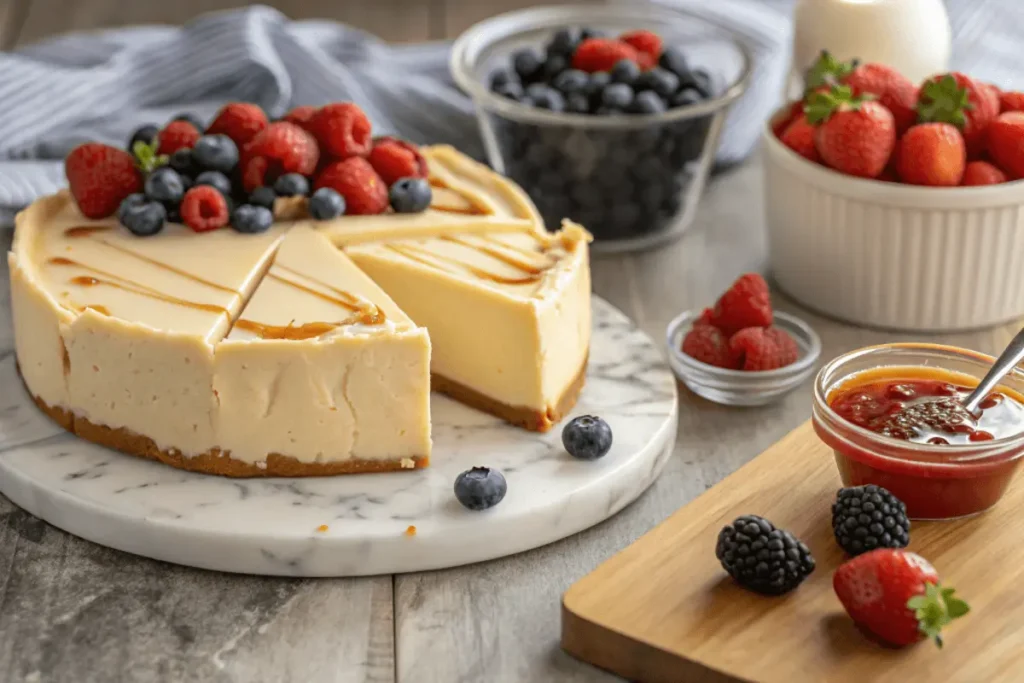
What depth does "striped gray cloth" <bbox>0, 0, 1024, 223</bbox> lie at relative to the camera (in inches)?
171

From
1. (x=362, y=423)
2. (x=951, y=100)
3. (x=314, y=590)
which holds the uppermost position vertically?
(x=951, y=100)

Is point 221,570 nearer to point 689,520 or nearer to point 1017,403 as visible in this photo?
point 689,520

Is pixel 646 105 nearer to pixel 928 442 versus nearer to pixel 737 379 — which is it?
pixel 737 379

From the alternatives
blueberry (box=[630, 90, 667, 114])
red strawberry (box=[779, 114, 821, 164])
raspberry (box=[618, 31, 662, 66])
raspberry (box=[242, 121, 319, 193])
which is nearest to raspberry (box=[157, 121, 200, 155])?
raspberry (box=[242, 121, 319, 193])

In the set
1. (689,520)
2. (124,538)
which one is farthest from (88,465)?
(689,520)

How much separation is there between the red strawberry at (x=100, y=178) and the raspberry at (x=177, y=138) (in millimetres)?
109

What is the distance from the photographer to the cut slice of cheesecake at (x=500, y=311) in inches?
120

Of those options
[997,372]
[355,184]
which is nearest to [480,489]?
[355,184]

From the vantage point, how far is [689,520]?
269 centimetres

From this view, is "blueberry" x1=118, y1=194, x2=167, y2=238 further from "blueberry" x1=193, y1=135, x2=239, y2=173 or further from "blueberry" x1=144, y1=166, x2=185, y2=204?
"blueberry" x1=193, y1=135, x2=239, y2=173

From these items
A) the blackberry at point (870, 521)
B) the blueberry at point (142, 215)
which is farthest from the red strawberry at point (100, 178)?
the blackberry at point (870, 521)

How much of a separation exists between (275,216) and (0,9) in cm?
295

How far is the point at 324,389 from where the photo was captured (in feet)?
9.29

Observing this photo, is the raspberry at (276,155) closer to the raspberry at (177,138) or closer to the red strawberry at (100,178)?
the raspberry at (177,138)
